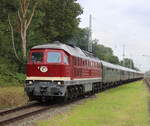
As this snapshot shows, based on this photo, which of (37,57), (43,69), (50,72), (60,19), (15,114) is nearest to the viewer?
(15,114)

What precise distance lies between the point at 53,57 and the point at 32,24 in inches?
1120

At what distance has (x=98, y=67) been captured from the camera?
3572cm

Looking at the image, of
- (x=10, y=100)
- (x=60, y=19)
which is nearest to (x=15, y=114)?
(x=10, y=100)

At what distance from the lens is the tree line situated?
139 ft

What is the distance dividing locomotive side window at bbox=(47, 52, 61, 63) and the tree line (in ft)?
56.3

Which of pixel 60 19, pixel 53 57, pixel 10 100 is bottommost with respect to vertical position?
pixel 10 100

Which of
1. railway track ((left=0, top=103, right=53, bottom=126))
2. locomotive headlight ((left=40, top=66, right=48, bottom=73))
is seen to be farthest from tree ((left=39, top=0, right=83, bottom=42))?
railway track ((left=0, top=103, right=53, bottom=126))

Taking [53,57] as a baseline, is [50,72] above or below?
below

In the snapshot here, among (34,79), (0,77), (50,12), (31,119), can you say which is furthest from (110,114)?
(50,12)

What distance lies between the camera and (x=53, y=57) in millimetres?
23031

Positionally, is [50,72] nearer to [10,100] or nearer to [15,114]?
[10,100]

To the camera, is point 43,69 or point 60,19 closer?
point 43,69

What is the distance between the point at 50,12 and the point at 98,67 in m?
22.1

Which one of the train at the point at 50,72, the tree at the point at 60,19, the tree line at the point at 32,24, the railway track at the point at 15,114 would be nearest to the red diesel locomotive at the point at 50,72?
the train at the point at 50,72
